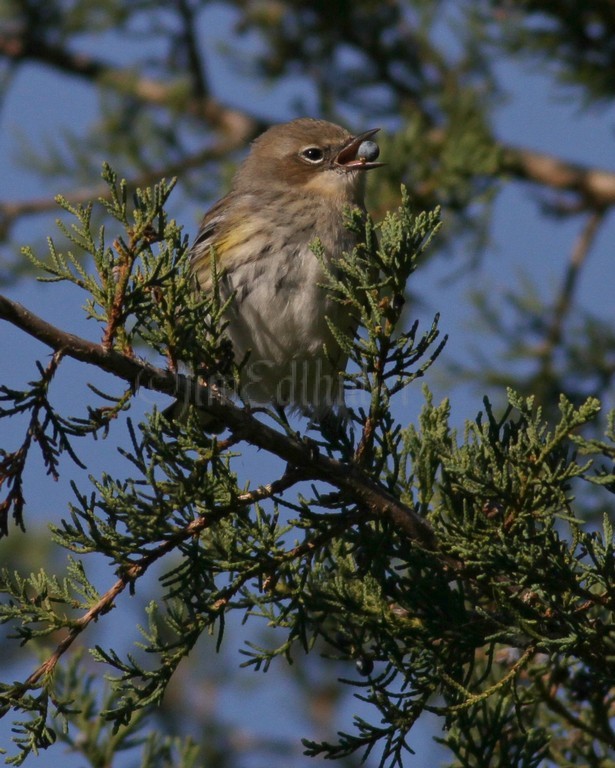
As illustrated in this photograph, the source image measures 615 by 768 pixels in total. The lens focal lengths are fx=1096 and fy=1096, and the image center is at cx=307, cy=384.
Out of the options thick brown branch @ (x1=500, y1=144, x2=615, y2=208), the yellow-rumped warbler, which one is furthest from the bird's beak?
thick brown branch @ (x1=500, y1=144, x2=615, y2=208)

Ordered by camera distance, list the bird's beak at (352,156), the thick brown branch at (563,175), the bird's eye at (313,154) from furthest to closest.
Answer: the thick brown branch at (563,175), the bird's eye at (313,154), the bird's beak at (352,156)

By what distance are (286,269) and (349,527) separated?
1.59m

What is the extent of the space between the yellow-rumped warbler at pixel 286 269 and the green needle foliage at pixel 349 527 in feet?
3.44

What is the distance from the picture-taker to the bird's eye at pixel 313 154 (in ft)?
18.4

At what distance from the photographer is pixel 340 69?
21.2ft

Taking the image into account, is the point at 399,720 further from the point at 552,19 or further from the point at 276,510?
the point at 552,19

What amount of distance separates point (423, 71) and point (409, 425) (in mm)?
3459

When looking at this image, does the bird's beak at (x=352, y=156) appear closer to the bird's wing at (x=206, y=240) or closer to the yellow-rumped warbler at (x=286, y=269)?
the yellow-rumped warbler at (x=286, y=269)

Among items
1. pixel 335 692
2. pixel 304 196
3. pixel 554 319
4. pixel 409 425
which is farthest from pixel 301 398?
pixel 335 692

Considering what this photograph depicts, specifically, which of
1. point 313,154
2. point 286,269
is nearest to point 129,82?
point 313,154

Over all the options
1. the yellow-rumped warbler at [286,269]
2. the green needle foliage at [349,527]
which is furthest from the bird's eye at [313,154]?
the green needle foliage at [349,527]

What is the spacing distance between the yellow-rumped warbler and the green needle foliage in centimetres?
105

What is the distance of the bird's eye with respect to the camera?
18.4ft

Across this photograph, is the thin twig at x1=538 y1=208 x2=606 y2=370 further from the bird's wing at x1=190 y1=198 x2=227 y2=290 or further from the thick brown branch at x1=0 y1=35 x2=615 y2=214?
→ the bird's wing at x1=190 y1=198 x2=227 y2=290
